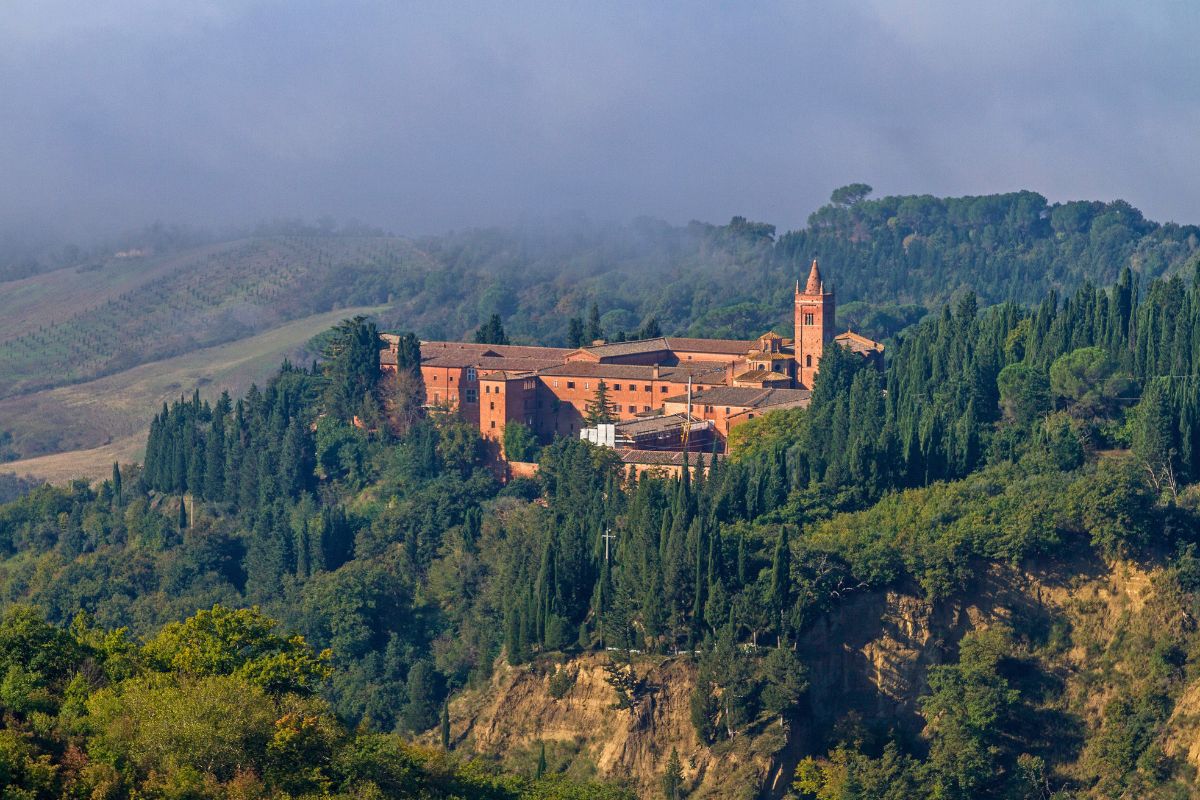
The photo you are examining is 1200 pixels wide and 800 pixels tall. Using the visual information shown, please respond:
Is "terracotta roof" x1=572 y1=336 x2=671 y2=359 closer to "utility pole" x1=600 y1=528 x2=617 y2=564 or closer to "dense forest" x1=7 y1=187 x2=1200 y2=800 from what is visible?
"dense forest" x1=7 y1=187 x2=1200 y2=800

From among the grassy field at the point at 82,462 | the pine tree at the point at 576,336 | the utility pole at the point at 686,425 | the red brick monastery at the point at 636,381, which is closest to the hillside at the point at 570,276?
the grassy field at the point at 82,462

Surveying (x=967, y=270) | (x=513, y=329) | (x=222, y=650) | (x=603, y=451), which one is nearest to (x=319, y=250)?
(x=513, y=329)

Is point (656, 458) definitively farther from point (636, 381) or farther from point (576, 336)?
point (576, 336)

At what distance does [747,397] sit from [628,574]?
1692 centimetres

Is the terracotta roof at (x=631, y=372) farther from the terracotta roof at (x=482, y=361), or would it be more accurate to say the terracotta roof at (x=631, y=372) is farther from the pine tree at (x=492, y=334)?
the pine tree at (x=492, y=334)

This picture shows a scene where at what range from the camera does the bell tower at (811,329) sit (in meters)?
73.6

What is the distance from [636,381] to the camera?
72125 millimetres

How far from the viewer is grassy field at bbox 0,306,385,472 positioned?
10969cm

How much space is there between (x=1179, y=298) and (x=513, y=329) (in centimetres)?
6296

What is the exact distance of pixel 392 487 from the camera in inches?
2766

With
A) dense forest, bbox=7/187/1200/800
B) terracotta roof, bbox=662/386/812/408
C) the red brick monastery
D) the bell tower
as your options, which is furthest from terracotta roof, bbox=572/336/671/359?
dense forest, bbox=7/187/1200/800

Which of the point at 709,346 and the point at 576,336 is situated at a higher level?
the point at 576,336

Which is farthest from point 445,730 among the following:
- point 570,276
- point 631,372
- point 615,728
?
point 570,276

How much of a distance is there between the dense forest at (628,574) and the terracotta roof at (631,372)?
13.5ft
